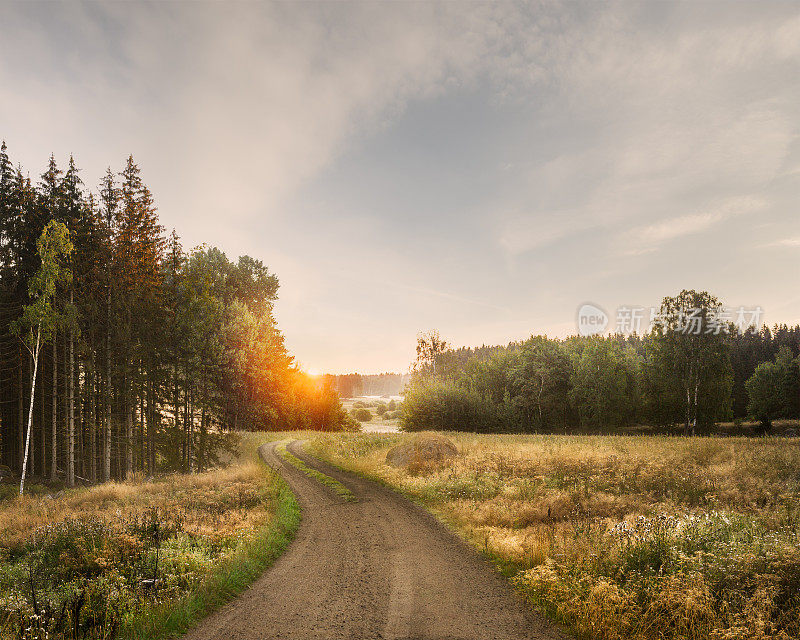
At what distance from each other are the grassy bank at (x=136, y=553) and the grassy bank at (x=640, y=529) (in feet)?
23.0

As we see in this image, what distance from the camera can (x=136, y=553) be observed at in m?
13.1

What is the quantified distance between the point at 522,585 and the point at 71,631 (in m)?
9.86

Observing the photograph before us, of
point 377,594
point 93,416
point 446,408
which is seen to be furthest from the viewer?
point 446,408

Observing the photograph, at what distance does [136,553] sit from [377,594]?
899cm

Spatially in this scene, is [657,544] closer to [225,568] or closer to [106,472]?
[225,568]

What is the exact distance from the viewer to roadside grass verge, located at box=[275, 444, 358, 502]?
65.8ft

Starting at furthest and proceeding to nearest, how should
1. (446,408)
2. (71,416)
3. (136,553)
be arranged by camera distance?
1. (446,408)
2. (71,416)
3. (136,553)

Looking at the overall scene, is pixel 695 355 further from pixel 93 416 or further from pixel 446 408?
pixel 93 416

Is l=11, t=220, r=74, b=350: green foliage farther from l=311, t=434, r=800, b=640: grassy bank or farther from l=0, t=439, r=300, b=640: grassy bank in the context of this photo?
l=311, t=434, r=800, b=640: grassy bank

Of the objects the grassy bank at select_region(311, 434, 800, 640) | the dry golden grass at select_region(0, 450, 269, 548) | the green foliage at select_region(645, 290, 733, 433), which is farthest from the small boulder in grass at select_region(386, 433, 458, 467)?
the green foliage at select_region(645, 290, 733, 433)

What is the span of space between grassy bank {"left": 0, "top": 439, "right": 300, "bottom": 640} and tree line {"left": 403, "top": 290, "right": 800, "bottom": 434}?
37.2 m

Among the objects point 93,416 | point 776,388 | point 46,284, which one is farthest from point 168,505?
point 776,388

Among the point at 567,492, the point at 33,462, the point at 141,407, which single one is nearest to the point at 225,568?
the point at 567,492

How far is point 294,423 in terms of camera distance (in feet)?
203
